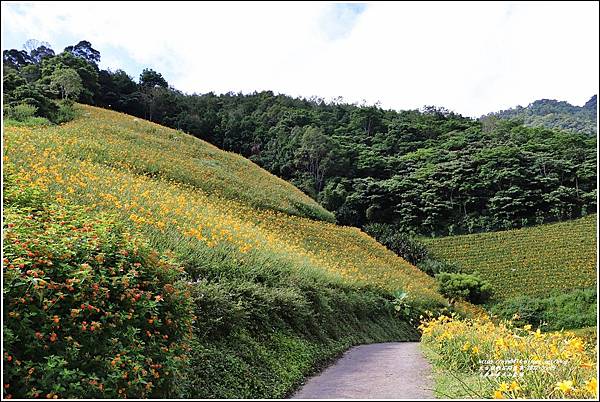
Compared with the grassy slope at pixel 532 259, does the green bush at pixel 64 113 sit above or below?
above

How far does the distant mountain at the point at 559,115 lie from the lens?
531 cm

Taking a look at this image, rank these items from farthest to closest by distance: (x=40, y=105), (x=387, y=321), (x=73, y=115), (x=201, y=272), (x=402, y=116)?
1. (x=402, y=116)
2. (x=73, y=115)
3. (x=40, y=105)
4. (x=387, y=321)
5. (x=201, y=272)

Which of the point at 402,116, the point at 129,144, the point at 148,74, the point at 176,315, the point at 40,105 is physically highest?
the point at 402,116

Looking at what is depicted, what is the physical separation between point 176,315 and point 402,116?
53.7m

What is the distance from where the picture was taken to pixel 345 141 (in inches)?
1905

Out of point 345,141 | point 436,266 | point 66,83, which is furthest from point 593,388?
point 345,141

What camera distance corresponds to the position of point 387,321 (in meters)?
12.4

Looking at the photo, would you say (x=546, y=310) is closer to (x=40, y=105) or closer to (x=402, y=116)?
(x=40, y=105)

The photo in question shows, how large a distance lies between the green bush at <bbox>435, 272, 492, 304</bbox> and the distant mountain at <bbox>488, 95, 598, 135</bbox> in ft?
27.2

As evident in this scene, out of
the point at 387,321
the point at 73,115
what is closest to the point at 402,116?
the point at 73,115

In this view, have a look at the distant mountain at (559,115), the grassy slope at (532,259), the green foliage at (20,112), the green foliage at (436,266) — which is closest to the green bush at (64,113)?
the green foliage at (20,112)

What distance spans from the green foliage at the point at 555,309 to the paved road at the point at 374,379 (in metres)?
17.6

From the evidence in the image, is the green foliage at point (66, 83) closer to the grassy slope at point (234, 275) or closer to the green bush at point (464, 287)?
the grassy slope at point (234, 275)

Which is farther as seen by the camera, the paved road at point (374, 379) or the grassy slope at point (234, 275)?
the grassy slope at point (234, 275)
